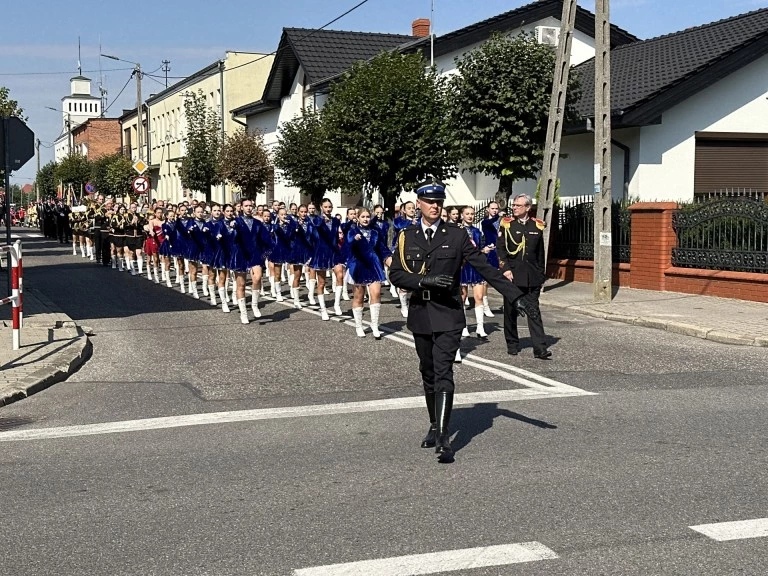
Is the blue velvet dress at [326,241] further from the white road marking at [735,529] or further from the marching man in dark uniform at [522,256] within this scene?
the white road marking at [735,529]

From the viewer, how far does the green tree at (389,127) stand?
80.4ft

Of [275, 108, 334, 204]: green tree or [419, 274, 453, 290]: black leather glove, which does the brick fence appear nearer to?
[419, 274, 453, 290]: black leather glove

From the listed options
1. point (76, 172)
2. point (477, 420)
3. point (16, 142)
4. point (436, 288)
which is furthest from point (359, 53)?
point (76, 172)

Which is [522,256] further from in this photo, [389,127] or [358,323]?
[389,127]

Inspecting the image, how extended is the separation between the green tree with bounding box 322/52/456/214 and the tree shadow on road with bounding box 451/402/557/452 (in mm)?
16396

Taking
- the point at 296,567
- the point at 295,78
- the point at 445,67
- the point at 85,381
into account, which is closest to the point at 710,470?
the point at 296,567

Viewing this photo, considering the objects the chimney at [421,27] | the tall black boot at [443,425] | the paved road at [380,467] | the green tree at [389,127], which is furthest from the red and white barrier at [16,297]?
the chimney at [421,27]

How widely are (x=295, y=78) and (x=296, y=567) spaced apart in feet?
A: 125

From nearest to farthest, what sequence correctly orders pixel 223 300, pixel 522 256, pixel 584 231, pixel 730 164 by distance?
pixel 522 256
pixel 223 300
pixel 584 231
pixel 730 164

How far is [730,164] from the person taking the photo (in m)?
24.5

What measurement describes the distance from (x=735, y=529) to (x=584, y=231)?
1650 centimetres

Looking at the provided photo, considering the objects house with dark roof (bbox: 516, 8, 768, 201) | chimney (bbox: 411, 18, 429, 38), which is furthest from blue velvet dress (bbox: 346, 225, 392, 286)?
chimney (bbox: 411, 18, 429, 38)

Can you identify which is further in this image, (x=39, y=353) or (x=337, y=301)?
(x=337, y=301)

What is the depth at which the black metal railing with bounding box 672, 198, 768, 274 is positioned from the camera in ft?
52.5
